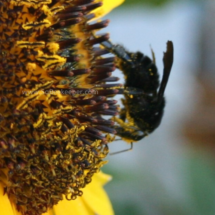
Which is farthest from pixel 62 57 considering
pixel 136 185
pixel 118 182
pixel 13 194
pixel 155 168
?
pixel 155 168

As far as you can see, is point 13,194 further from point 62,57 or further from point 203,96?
point 203,96

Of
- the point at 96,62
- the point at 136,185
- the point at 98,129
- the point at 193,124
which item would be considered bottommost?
the point at 193,124

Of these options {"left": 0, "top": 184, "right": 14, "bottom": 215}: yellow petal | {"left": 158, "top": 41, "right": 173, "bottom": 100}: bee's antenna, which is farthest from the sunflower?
{"left": 158, "top": 41, "right": 173, "bottom": 100}: bee's antenna

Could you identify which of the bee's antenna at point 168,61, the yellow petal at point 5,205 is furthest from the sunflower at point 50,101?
the bee's antenna at point 168,61

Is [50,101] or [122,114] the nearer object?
[50,101]

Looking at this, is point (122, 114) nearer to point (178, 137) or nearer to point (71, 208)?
point (71, 208)

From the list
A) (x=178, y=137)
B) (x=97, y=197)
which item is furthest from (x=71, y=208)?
(x=178, y=137)

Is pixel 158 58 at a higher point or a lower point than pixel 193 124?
higher
